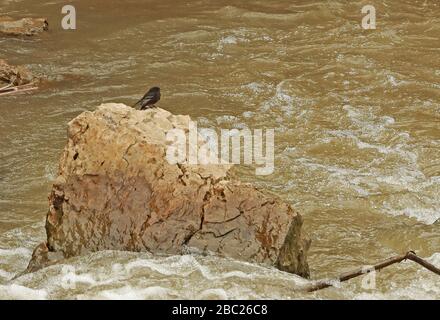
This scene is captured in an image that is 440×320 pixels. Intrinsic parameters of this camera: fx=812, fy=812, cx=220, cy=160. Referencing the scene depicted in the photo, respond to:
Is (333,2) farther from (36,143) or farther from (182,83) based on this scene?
(36,143)

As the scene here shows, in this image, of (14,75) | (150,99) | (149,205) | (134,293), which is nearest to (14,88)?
(14,75)

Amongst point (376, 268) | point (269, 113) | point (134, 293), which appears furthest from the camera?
point (269, 113)

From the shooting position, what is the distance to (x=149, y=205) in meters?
4.86

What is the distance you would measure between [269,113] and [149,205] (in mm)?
3665

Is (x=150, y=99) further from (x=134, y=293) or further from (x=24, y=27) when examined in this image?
(x=24, y=27)

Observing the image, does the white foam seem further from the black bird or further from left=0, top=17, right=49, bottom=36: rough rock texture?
left=0, top=17, right=49, bottom=36: rough rock texture

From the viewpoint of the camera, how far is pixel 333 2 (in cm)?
1235

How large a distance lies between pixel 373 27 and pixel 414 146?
4028mm

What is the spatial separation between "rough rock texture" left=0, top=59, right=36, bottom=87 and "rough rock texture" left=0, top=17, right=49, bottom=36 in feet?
6.88

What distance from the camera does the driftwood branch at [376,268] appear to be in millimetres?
4050

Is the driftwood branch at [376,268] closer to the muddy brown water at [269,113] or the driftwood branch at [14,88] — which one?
the muddy brown water at [269,113]

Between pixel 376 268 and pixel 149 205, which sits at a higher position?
pixel 149 205
